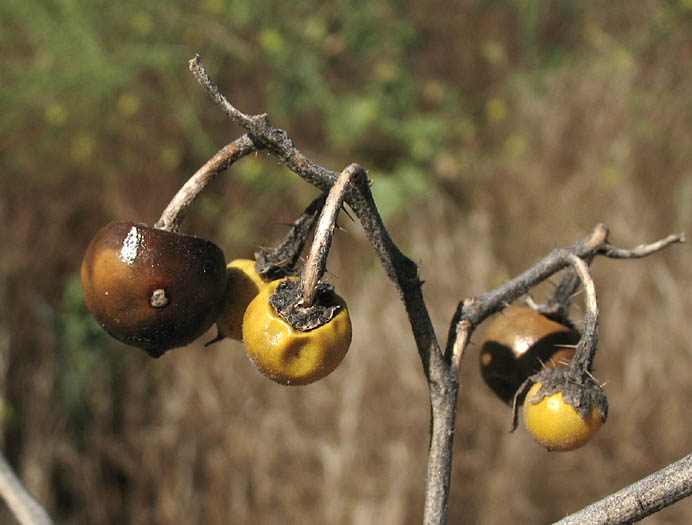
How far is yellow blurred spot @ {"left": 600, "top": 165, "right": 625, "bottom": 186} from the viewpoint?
22.7ft

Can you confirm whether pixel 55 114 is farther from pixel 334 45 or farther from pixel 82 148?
pixel 334 45

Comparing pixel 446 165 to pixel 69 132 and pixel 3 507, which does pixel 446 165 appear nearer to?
pixel 69 132

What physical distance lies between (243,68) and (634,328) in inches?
187

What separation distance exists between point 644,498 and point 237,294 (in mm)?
830

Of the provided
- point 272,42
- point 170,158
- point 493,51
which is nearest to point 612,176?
point 493,51

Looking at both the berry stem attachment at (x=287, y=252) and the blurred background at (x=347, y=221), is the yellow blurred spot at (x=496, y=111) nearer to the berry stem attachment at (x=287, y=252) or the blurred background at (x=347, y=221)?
the blurred background at (x=347, y=221)

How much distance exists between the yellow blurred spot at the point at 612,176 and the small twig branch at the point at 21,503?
6.51m

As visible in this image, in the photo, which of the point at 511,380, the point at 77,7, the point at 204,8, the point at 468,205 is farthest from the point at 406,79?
the point at 511,380

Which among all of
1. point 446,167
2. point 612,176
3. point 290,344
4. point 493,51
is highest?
point 493,51

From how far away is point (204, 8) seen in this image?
7.41 meters

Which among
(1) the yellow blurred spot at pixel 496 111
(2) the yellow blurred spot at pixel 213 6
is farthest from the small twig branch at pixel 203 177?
(1) the yellow blurred spot at pixel 496 111

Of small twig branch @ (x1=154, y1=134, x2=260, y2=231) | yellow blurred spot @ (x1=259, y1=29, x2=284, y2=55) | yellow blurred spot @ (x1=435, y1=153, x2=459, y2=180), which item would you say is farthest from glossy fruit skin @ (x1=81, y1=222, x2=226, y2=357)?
yellow blurred spot @ (x1=435, y1=153, x2=459, y2=180)

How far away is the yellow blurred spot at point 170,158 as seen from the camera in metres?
6.81

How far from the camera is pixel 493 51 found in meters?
8.81
